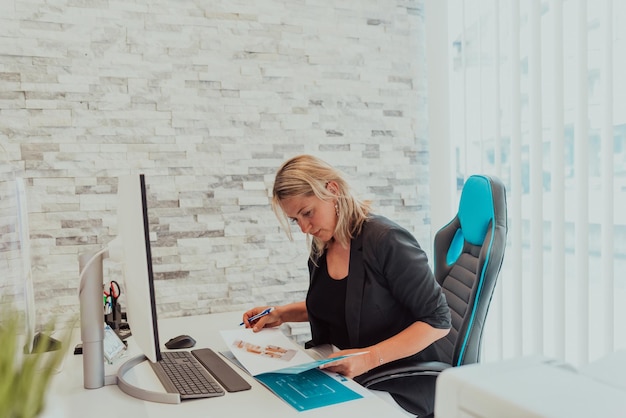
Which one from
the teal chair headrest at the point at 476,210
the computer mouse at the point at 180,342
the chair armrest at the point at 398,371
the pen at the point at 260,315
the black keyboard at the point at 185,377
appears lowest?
the chair armrest at the point at 398,371

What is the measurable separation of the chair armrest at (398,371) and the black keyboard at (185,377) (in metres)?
0.40

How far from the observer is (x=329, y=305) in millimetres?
1790

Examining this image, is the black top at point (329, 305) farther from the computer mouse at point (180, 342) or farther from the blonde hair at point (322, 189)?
the computer mouse at point (180, 342)

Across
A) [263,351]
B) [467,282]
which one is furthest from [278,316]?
[467,282]

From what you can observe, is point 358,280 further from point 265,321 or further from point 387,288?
point 265,321

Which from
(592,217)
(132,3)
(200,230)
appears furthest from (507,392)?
(132,3)

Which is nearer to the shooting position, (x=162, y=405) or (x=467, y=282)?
(x=162, y=405)

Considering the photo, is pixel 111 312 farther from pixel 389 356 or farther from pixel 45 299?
pixel 389 356

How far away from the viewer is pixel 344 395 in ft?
4.13

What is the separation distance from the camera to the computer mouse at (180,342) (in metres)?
1.75

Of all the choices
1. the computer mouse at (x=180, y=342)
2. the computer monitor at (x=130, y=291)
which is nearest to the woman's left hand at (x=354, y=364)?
the computer monitor at (x=130, y=291)

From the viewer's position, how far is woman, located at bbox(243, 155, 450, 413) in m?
1.57

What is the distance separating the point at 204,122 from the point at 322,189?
2.71 ft

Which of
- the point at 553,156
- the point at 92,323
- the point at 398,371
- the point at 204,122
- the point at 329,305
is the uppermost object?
the point at 204,122
